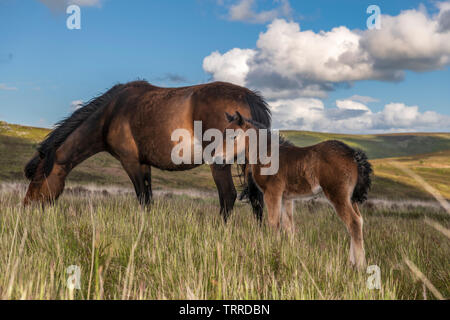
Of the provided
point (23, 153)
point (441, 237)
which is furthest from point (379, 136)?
point (441, 237)

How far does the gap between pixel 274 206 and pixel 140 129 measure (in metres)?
3.80

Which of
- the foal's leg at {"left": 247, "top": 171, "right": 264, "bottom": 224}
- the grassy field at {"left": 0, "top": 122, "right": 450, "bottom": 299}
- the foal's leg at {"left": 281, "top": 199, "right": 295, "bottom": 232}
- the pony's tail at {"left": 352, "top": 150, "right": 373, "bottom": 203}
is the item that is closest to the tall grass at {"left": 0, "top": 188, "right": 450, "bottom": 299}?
the grassy field at {"left": 0, "top": 122, "right": 450, "bottom": 299}

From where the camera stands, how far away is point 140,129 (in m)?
8.10

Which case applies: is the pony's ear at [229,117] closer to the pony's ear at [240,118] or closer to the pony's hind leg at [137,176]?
the pony's ear at [240,118]

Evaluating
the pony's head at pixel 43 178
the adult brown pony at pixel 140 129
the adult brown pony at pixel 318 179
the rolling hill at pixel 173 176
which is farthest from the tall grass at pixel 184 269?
the rolling hill at pixel 173 176

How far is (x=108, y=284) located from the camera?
3607mm

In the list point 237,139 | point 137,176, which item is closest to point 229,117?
point 237,139

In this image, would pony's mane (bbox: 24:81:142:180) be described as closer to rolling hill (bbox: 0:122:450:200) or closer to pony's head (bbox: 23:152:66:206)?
pony's head (bbox: 23:152:66:206)

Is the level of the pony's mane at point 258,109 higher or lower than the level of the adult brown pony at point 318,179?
higher

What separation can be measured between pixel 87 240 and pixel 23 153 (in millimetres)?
41113

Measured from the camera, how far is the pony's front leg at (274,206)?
5963mm

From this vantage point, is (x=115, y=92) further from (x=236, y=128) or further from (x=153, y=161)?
(x=236, y=128)

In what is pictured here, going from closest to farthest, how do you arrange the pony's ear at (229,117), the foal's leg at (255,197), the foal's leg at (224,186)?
the pony's ear at (229,117)
the foal's leg at (255,197)
the foal's leg at (224,186)

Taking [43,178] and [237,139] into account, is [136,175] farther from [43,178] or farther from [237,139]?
[237,139]
